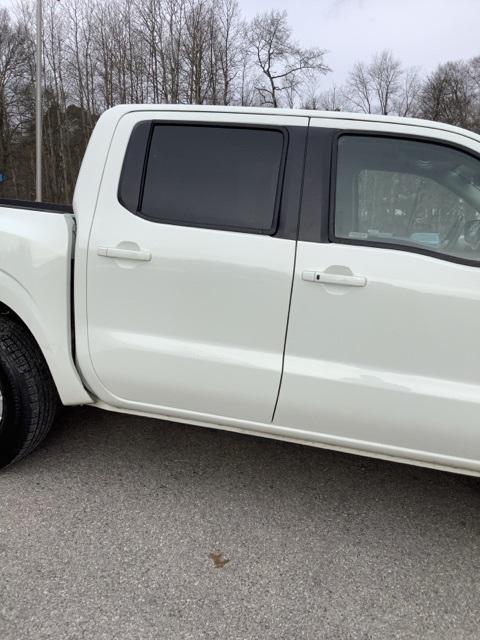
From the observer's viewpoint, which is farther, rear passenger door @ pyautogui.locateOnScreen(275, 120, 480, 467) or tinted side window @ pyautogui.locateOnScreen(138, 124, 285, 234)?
tinted side window @ pyautogui.locateOnScreen(138, 124, 285, 234)

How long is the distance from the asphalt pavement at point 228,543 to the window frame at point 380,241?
54.8 inches

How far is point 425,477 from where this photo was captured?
3.12 meters

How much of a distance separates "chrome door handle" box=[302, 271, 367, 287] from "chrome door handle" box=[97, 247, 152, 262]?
0.75m

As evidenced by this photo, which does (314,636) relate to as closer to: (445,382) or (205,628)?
(205,628)

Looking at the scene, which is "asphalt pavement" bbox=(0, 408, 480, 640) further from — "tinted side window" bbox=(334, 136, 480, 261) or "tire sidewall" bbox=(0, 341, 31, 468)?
"tinted side window" bbox=(334, 136, 480, 261)

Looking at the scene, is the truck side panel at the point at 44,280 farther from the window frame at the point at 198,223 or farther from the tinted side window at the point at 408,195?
the tinted side window at the point at 408,195

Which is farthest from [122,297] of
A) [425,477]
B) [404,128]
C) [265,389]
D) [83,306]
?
[425,477]

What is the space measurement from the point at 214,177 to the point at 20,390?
149 cm

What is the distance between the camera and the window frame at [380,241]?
223cm

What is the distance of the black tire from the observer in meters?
2.71

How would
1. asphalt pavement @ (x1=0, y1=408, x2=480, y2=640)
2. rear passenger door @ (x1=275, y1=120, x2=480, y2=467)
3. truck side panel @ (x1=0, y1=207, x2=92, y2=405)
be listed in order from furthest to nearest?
truck side panel @ (x1=0, y1=207, x2=92, y2=405), rear passenger door @ (x1=275, y1=120, x2=480, y2=467), asphalt pavement @ (x1=0, y1=408, x2=480, y2=640)

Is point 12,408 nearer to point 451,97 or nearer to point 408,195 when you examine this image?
point 408,195

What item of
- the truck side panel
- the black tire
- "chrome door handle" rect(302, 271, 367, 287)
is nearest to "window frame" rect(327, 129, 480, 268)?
"chrome door handle" rect(302, 271, 367, 287)

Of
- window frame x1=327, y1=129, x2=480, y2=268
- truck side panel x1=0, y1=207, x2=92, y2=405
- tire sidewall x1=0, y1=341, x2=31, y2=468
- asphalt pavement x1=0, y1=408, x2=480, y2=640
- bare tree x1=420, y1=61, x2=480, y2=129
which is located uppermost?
bare tree x1=420, y1=61, x2=480, y2=129
